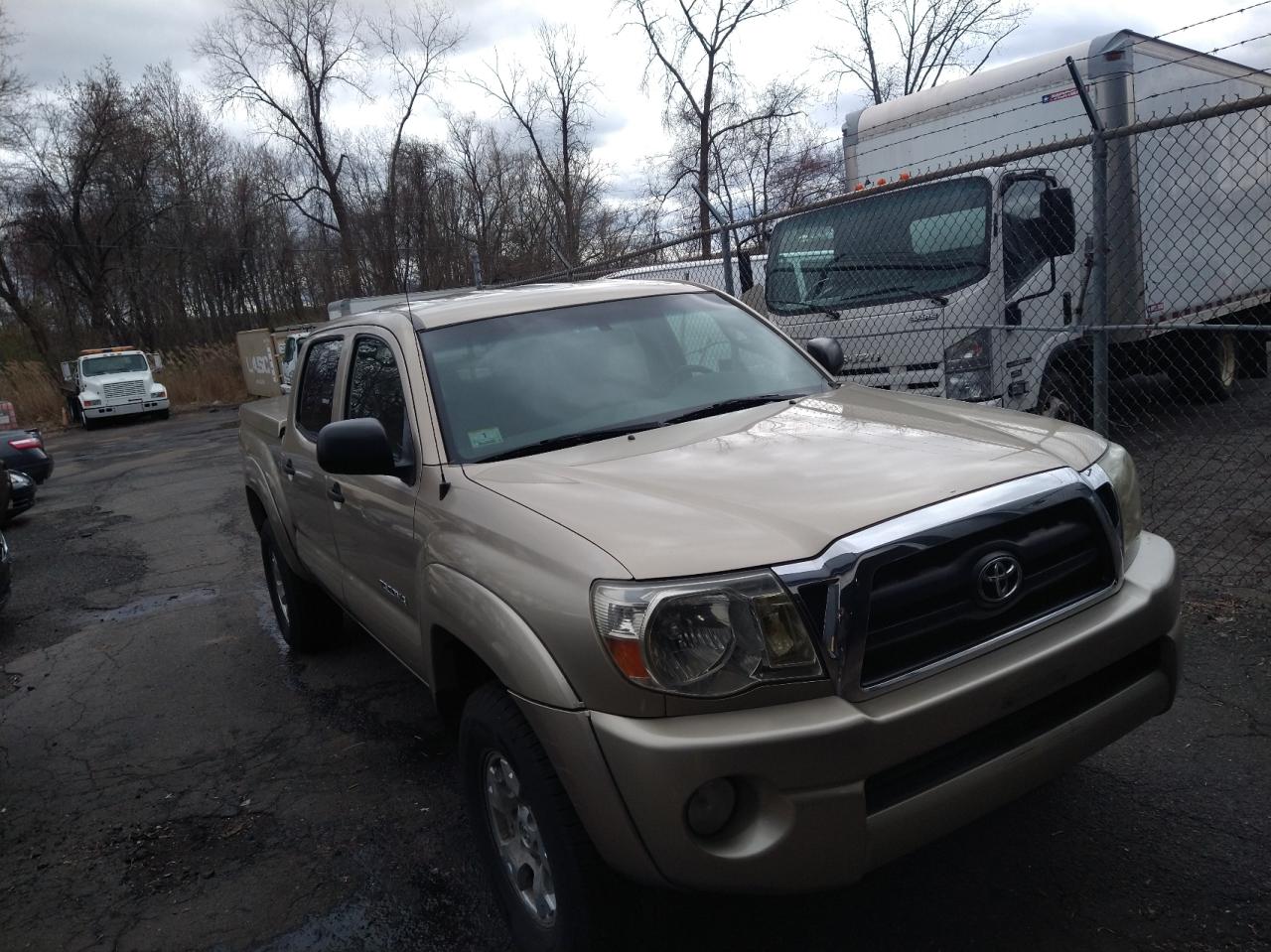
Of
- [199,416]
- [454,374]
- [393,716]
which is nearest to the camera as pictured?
[454,374]

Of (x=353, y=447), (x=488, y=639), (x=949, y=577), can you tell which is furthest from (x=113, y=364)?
(x=949, y=577)

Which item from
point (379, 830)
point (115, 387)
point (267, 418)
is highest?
point (267, 418)

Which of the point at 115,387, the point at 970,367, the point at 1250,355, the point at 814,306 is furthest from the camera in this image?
the point at 115,387

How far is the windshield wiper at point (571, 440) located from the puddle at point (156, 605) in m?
4.80

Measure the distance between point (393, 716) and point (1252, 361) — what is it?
10.2m

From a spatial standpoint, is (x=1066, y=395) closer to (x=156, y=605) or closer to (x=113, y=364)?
(x=156, y=605)

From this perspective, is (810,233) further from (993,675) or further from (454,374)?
(993,675)

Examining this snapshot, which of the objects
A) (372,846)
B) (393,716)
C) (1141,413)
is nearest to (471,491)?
(372,846)

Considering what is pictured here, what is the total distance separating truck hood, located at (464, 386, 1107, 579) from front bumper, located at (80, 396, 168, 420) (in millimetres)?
26704

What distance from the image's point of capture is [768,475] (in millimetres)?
2660

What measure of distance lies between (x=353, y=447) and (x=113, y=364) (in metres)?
27.9

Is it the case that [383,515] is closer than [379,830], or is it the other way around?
[383,515]

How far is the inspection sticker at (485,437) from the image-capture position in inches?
126

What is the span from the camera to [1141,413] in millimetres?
9664
